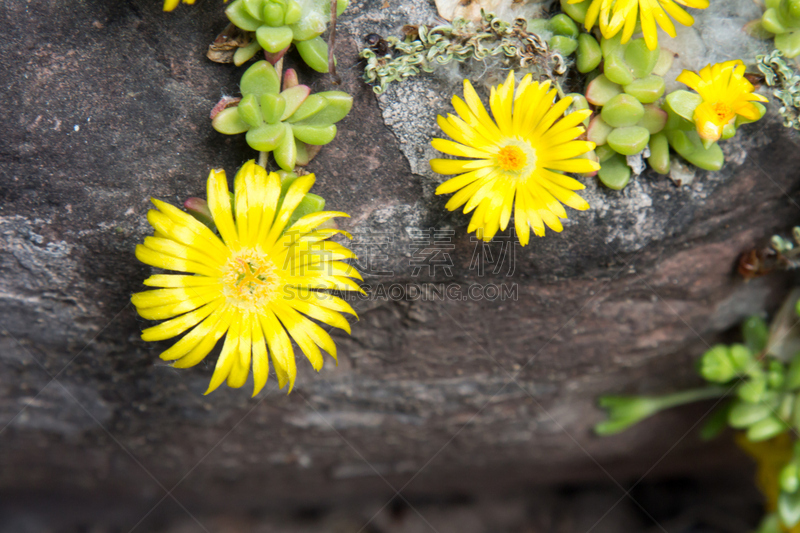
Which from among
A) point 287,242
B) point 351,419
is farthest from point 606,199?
point 351,419

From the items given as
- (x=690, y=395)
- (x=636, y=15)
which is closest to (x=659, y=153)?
(x=636, y=15)

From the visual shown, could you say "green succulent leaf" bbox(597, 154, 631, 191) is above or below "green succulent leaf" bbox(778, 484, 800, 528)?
above

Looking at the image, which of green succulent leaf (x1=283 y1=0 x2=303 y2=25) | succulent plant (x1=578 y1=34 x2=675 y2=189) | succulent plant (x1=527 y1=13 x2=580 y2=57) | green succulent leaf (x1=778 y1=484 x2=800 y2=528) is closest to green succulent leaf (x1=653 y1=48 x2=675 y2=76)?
succulent plant (x1=578 y1=34 x2=675 y2=189)

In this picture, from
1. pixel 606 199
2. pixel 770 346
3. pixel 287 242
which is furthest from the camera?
pixel 770 346

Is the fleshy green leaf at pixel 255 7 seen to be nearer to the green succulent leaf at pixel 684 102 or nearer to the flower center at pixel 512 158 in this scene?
the flower center at pixel 512 158

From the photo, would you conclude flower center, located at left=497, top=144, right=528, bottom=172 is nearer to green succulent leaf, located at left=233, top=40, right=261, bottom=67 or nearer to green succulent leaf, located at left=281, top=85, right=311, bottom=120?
green succulent leaf, located at left=281, top=85, right=311, bottom=120

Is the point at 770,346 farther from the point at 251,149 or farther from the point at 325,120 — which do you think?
the point at 251,149

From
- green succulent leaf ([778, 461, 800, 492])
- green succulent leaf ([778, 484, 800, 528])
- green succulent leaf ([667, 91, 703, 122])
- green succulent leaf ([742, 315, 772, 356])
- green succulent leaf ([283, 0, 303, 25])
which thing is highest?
green succulent leaf ([283, 0, 303, 25])
